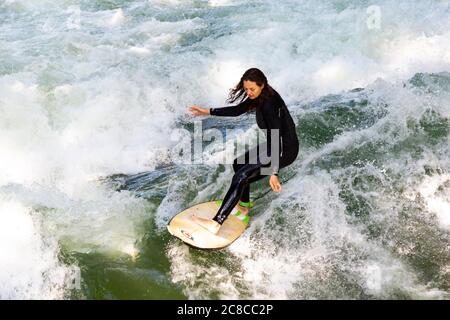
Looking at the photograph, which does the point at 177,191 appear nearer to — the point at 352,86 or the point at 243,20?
the point at 352,86

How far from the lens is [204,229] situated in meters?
5.11

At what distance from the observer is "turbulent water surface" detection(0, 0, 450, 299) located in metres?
4.82

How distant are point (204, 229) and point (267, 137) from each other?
1194 mm

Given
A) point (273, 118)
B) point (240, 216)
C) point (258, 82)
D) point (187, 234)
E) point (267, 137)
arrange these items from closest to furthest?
point (258, 82), point (273, 118), point (267, 137), point (187, 234), point (240, 216)

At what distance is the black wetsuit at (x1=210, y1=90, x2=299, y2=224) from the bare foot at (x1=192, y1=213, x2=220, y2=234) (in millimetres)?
53

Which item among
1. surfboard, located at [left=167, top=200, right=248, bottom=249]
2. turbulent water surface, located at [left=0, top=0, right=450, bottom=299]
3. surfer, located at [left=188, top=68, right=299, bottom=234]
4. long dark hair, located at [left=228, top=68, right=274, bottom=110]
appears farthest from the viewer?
surfboard, located at [left=167, top=200, right=248, bottom=249]

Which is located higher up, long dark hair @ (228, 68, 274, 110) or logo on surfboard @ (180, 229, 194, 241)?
long dark hair @ (228, 68, 274, 110)

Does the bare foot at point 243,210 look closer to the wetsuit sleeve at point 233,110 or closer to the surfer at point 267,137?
the surfer at point 267,137

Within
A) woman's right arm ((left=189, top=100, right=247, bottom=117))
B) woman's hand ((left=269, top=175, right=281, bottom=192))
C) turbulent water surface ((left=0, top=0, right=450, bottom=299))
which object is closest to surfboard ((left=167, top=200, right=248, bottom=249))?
turbulent water surface ((left=0, top=0, right=450, bottom=299))

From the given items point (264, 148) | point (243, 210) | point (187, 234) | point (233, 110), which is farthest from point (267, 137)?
point (187, 234)

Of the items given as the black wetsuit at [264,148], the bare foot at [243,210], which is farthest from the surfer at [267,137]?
the bare foot at [243,210]

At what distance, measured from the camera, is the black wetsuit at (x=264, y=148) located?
456 cm

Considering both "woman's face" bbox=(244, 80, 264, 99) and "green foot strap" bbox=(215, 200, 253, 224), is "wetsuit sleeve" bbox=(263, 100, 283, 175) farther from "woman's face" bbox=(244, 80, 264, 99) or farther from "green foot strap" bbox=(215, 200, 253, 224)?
"green foot strap" bbox=(215, 200, 253, 224)

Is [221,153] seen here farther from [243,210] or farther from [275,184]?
[275,184]
